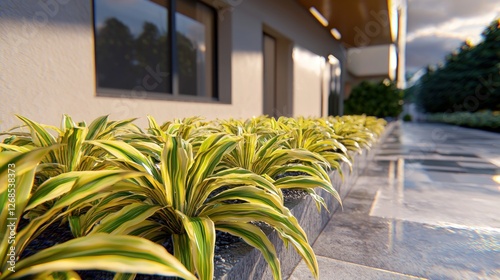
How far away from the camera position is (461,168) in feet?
16.7

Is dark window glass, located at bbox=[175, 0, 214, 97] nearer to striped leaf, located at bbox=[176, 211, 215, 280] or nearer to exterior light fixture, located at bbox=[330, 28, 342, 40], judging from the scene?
striped leaf, located at bbox=[176, 211, 215, 280]

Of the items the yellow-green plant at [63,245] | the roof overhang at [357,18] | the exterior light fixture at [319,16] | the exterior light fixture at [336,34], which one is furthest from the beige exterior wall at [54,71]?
the exterior light fixture at [336,34]

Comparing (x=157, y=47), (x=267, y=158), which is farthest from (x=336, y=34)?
(x=267, y=158)

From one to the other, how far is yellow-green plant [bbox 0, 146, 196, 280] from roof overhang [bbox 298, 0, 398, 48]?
931cm

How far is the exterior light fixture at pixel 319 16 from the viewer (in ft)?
33.2

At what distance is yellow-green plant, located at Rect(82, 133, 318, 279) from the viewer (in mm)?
1123

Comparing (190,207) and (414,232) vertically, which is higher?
(190,207)

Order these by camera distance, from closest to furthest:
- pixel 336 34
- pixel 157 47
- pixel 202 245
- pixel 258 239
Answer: pixel 202 245
pixel 258 239
pixel 157 47
pixel 336 34

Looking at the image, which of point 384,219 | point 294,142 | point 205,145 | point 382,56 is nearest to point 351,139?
point 294,142

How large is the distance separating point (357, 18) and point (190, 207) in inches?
437

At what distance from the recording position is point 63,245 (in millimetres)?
770

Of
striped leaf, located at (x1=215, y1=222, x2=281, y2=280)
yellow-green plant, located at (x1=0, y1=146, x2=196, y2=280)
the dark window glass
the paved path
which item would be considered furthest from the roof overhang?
yellow-green plant, located at (x1=0, y1=146, x2=196, y2=280)

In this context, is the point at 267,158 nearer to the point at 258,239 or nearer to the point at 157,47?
the point at 258,239

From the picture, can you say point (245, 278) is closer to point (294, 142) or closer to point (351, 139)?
point (294, 142)
